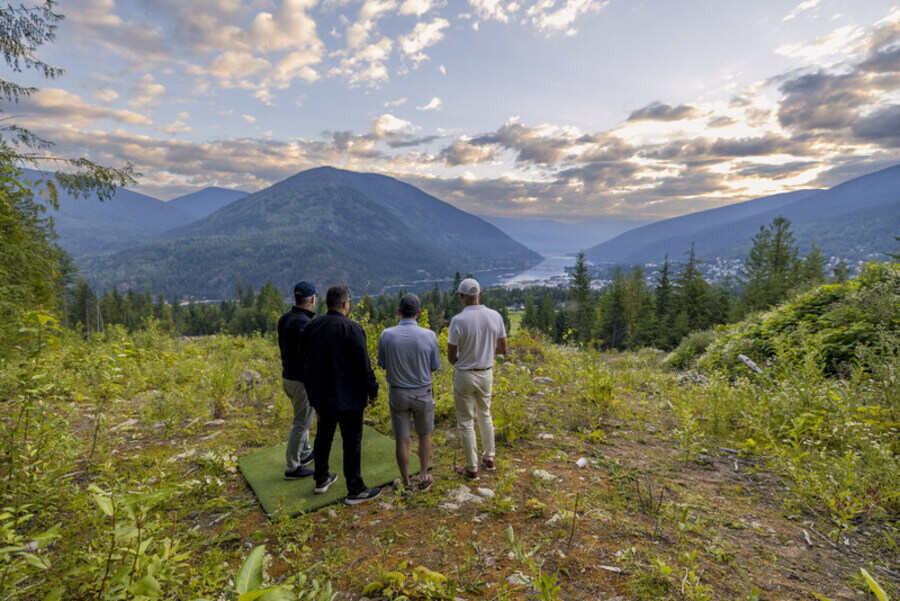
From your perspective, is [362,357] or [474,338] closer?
[362,357]

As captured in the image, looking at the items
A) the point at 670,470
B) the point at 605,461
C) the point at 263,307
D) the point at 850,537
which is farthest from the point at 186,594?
the point at 263,307

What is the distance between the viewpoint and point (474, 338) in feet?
15.2

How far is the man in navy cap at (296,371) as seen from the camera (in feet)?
15.3

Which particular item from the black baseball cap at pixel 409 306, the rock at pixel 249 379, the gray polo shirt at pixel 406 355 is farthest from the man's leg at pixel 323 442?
the rock at pixel 249 379

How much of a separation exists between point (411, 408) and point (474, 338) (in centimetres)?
114

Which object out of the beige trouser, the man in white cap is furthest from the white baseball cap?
the beige trouser

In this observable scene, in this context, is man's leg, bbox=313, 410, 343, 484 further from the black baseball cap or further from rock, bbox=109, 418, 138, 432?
rock, bbox=109, 418, 138, 432

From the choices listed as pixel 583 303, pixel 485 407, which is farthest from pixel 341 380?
pixel 583 303

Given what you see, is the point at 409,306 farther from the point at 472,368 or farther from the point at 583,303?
the point at 583,303

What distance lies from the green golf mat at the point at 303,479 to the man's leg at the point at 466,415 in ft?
2.83

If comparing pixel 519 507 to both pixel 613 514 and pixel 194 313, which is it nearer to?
pixel 613 514

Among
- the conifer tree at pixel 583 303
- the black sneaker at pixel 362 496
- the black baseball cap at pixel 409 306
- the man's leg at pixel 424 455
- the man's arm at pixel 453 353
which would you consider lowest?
the conifer tree at pixel 583 303

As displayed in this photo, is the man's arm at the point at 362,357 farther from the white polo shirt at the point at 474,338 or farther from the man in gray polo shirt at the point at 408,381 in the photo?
the white polo shirt at the point at 474,338

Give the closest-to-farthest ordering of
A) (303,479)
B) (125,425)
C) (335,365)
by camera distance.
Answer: (335,365) < (303,479) < (125,425)
